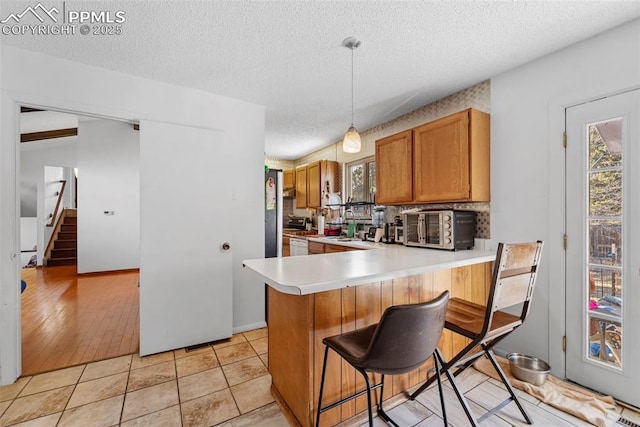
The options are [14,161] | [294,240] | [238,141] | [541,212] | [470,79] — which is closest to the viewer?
[14,161]

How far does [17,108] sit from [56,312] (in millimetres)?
2580

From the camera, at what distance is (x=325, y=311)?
4.91ft

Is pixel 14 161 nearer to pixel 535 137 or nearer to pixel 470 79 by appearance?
pixel 470 79

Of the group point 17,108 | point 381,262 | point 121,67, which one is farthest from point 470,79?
point 17,108

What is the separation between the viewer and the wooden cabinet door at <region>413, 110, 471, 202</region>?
242cm

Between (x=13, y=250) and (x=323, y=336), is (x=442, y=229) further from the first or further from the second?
(x=13, y=250)

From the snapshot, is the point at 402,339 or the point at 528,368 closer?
the point at 402,339

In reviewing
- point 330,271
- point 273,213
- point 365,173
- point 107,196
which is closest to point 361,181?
point 365,173

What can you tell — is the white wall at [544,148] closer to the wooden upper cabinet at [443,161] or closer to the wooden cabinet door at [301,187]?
the wooden upper cabinet at [443,161]

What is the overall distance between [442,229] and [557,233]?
2.68 ft

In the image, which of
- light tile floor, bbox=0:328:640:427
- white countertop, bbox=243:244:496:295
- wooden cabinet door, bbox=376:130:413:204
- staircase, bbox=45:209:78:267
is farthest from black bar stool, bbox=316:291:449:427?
staircase, bbox=45:209:78:267

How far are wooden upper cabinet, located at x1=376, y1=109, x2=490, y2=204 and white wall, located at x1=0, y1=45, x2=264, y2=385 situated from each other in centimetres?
158

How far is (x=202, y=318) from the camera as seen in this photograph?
2631 mm

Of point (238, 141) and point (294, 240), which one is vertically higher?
point (238, 141)
